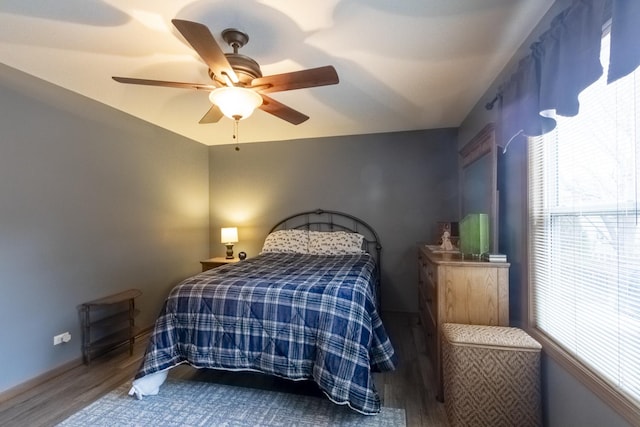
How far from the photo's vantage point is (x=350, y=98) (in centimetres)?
283

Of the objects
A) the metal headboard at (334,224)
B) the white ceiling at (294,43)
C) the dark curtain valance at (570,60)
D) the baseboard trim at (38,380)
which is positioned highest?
the white ceiling at (294,43)

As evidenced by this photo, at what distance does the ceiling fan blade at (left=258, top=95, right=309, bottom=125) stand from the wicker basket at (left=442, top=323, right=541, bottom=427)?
6.30 ft

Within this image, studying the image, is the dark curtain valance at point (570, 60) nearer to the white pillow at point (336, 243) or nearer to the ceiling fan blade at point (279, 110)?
the ceiling fan blade at point (279, 110)

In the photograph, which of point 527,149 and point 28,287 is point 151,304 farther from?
point 527,149

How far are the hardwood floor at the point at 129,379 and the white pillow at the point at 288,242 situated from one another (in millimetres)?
1666

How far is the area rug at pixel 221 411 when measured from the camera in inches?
A: 73.5

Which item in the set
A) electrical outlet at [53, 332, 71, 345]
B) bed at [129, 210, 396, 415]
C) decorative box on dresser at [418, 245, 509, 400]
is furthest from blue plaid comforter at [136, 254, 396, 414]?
electrical outlet at [53, 332, 71, 345]

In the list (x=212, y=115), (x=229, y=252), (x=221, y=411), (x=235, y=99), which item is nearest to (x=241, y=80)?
(x=235, y=99)

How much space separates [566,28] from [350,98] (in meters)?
1.74

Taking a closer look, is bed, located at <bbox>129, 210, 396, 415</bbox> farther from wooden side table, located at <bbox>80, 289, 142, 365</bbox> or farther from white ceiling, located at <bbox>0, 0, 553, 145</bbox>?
white ceiling, located at <bbox>0, 0, 553, 145</bbox>

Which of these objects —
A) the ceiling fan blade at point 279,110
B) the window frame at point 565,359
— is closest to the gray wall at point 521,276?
the window frame at point 565,359

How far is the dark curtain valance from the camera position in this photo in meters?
0.97

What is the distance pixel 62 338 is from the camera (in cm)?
254

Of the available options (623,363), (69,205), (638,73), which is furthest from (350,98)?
(69,205)
